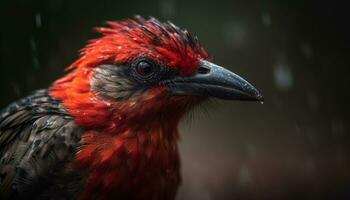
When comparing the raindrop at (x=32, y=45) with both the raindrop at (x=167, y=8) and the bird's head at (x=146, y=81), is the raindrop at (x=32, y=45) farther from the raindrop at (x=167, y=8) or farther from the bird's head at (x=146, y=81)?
the bird's head at (x=146, y=81)

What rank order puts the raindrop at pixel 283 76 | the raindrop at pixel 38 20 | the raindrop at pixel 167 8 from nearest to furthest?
the raindrop at pixel 38 20, the raindrop at pixel 167 8, the raindrop at pixel 283 76

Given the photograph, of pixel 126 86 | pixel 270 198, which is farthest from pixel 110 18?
pixel 126 86

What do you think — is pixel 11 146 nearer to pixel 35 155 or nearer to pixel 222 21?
pixel 35 155

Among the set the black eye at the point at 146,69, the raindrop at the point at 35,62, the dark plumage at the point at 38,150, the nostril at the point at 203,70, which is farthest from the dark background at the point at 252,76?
the black eye at the point at 146,69

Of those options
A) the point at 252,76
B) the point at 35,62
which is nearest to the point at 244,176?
the point at 252,76

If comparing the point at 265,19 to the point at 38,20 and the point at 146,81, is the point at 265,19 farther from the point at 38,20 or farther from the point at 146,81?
the point at 146,81

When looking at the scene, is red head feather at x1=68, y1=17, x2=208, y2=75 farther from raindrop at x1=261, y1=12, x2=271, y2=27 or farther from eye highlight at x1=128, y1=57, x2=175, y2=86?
raindrop at x1=261, y1=12, x2=271, y2=27
